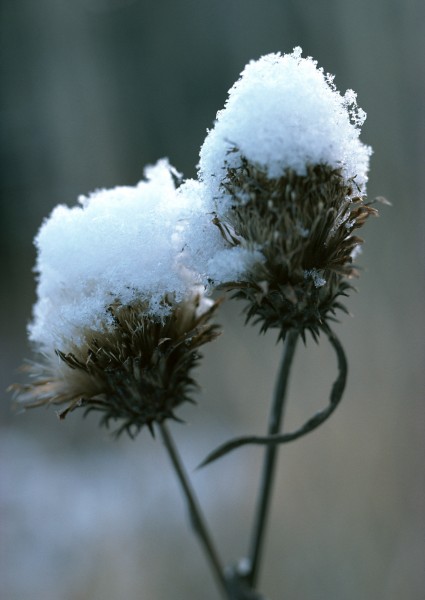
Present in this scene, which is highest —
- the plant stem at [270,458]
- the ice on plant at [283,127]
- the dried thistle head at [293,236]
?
the ice on plant at [283,127]

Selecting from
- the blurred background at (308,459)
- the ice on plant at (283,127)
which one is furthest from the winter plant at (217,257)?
the blurred background at (308,459)

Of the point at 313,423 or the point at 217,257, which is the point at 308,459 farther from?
the point at 217,257

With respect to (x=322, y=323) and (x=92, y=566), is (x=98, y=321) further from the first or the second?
(x=92, y=566)

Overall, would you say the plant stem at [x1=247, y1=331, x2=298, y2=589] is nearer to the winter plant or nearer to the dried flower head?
the winter plant

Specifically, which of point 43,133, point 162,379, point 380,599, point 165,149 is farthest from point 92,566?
point 43,133

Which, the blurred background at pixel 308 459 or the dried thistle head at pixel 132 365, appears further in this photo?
the blurred background at pixel 308 459

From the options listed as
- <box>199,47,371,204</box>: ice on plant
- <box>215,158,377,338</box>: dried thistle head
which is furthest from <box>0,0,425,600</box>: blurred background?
<box>199,47,371,204</box>: ice on plant

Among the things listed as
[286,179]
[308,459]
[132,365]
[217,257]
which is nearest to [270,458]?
[132,365]

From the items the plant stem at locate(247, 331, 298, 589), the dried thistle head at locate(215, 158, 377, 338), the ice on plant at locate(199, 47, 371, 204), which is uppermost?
the ice on plant at locate(199, 47, 371, 204)

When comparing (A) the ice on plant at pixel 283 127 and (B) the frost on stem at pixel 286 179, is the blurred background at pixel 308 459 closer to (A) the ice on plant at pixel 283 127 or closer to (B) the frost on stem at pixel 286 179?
(B) the frost on stem at pixel 286 179
